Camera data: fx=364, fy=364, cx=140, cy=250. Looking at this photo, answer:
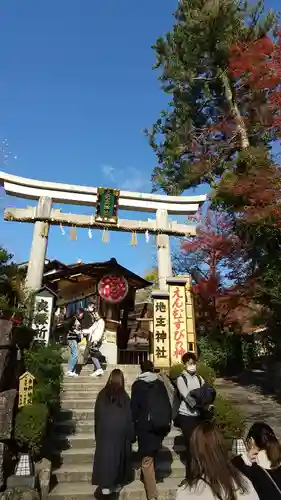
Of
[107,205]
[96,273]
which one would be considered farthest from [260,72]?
[96,273]

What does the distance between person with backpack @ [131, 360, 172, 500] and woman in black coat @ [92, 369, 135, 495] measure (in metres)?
0.27

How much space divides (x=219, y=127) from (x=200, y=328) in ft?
31.8

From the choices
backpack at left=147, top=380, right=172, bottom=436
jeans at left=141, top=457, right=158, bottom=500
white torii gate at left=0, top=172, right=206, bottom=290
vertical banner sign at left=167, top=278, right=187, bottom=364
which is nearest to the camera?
jeans at left=141, top=457, right=158, bottom=500

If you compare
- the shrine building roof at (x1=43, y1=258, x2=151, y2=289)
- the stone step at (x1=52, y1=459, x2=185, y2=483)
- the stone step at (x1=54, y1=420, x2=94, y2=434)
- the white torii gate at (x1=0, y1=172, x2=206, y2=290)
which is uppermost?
the white torii gate at (x1=0, y1=172, x2=206, y2=290)

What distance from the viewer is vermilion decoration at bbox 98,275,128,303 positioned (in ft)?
47.2

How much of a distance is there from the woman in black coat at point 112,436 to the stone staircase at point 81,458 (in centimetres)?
79

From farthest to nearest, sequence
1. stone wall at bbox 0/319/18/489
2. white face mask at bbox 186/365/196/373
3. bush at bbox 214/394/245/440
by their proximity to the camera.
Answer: bush at bbox 214/394/245/440 → white face mask at bbox 186/365/196/373 → stone wall at bbox 0/319/18/489

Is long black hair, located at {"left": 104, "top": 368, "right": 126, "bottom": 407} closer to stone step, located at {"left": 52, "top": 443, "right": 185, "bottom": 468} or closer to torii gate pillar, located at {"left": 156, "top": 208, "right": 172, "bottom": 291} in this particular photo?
stone step, located at {"left": 52, "top": 443, "right": 185, "bottom": 468}

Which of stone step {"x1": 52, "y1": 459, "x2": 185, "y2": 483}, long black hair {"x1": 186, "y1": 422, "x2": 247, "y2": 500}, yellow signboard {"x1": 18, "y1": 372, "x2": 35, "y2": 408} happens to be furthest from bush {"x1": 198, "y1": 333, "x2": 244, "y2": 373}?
long black hair {"x1": 186, "y1": 422, "x2": 247, "y2": 500}

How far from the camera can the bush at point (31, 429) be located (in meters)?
4.98

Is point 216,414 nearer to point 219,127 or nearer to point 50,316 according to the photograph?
point 50,316

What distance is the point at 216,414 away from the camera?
5.85m

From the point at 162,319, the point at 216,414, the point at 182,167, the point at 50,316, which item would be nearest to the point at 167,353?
the point at 162,319

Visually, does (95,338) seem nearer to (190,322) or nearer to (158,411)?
(190,322)
